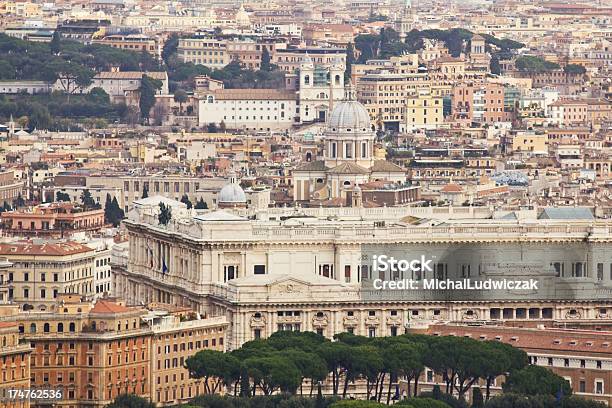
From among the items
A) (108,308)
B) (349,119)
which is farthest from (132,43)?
(108,308)

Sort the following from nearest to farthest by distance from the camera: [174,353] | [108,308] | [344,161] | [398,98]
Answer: [108,308]
[174,353]
[344,161]
[398,98]

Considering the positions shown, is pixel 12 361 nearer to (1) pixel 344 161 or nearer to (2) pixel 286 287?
(2) pixel 286 287

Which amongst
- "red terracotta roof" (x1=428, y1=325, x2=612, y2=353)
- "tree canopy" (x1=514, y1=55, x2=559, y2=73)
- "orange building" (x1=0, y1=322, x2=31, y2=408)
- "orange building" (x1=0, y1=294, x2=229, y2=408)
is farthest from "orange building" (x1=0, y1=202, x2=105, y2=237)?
"tree canopy" (x1=514, y1=55, x2=559, y2=73)

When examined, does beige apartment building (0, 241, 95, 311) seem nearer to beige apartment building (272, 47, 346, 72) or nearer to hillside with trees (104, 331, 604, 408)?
hillside with trees (104, 331, 604, 408)

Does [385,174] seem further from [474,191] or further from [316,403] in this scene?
[316,403]

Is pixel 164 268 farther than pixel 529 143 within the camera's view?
No

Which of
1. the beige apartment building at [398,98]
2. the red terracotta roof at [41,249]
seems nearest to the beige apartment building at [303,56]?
the beige apartment building at [398,98]

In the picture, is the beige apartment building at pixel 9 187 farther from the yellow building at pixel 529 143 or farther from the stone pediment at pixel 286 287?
the stone pediment at pixel 286 287
